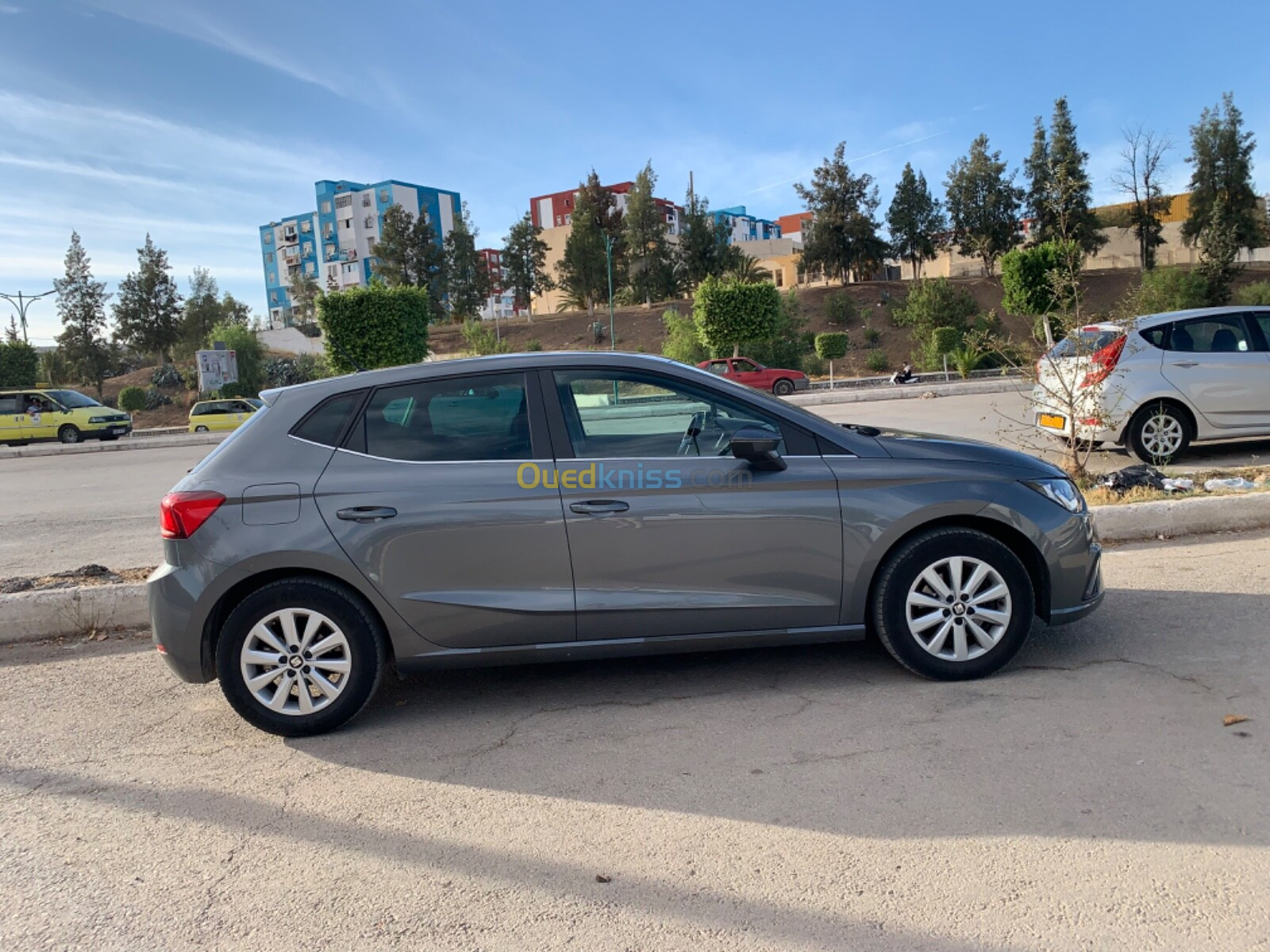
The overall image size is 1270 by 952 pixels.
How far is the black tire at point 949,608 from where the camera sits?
158 inches

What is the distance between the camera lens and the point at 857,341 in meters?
49.8

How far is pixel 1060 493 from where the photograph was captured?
13.8ft

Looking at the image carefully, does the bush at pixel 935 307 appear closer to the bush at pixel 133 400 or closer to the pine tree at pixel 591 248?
the pine tree at pixel 591 248

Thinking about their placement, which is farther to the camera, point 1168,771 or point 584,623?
point 584,623

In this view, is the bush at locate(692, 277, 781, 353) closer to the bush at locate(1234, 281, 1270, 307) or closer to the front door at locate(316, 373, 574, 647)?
the bush at locate(1234, 281, 1270, 307)

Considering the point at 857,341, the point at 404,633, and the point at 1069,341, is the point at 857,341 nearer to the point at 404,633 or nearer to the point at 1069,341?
the point at 1069,341

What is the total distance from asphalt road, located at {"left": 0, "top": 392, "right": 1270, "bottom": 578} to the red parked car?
37.2 ft

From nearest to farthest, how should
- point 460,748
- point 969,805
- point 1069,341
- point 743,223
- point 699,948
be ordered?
point 699,948, point 969,805, point 460,748, point 1069,341, point 743,223

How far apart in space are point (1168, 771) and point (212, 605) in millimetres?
3762

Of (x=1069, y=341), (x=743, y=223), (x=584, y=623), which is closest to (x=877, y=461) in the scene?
(x=584, y=623)

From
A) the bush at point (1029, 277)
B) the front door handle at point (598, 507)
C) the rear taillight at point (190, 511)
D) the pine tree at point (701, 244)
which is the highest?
the pine tree at point (701, 244)

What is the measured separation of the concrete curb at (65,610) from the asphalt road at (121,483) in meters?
1.72

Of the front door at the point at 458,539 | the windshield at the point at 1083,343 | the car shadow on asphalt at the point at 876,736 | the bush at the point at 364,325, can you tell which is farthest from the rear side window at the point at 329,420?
the bush at the point at 364,325

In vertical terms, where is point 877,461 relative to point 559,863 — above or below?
above
